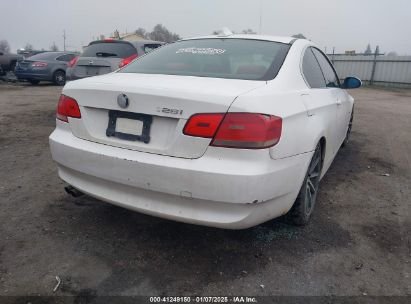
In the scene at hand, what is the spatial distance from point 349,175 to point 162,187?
10.0 ft

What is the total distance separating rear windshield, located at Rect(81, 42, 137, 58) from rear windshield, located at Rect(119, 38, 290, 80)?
4.23 metres

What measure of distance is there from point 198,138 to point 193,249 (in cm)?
95

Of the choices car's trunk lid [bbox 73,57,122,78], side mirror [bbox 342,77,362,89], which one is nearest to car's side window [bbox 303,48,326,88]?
side mirror [bbox 342,77,362,89]

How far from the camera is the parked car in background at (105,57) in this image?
7.26 m

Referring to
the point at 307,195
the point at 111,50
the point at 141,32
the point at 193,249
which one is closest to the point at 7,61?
the point at 111,50

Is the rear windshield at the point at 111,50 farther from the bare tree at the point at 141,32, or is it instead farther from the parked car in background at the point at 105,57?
the bare tree at the point at 141,32

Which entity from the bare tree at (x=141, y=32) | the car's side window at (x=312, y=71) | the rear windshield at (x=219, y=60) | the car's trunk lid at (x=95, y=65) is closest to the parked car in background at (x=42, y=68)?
the car's trunk lid at (x=95, y=65)

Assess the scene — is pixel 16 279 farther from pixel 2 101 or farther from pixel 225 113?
pixel 2 101

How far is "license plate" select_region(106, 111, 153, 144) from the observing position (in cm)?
233

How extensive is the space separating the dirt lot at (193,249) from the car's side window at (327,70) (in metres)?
1.12

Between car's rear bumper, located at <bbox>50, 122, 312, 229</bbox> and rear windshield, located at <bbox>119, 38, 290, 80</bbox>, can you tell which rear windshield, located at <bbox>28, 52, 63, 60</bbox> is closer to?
rear windshield, located at <bbox>119, 38, 290, 80</bbox>

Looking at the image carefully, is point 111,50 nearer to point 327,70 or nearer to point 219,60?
point 327,70

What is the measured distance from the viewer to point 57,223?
3057 mm

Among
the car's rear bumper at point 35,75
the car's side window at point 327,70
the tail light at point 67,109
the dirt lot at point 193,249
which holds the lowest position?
the dirt lot at point 193,249
